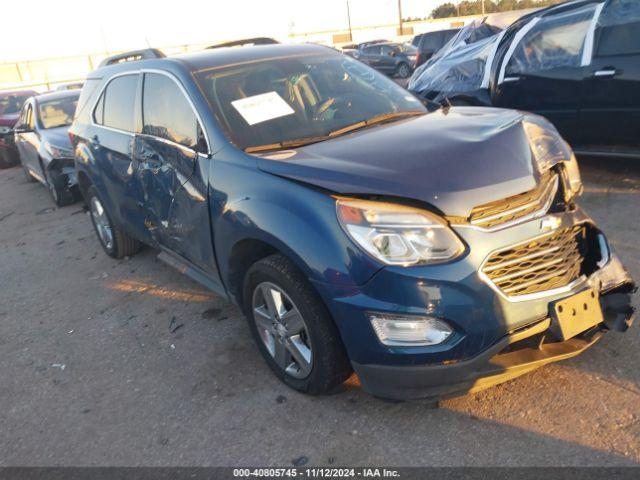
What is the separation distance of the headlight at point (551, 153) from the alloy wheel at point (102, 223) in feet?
13.0

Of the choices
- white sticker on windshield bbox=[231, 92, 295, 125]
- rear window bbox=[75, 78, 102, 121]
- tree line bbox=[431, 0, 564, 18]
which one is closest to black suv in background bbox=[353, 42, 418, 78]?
rear window bbox=[75, 78, 102, 121]

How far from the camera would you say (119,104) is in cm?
447

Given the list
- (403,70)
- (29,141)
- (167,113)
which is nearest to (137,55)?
(167,113)

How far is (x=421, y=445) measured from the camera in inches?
97.7

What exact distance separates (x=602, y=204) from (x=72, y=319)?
4694mm

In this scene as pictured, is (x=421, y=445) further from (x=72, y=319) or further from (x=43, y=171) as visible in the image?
(x=43, y=171)

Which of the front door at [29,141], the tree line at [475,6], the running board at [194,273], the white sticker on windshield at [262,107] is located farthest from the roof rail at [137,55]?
the tree line at [475,6]

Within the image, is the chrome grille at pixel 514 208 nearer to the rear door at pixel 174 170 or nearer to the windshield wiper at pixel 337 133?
the windshield wiper at pixel 337 133

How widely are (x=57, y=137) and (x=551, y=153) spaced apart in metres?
7.35

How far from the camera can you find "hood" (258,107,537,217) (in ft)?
7.70

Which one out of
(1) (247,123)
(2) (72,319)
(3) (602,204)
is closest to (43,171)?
(2) (72,319)

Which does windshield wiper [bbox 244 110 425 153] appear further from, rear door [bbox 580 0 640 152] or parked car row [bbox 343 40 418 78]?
parked car row [bbox 343 40 418 78]

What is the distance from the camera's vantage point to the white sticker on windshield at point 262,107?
323 centimetres

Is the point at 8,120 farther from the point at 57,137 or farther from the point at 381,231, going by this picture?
the point at 381,231
